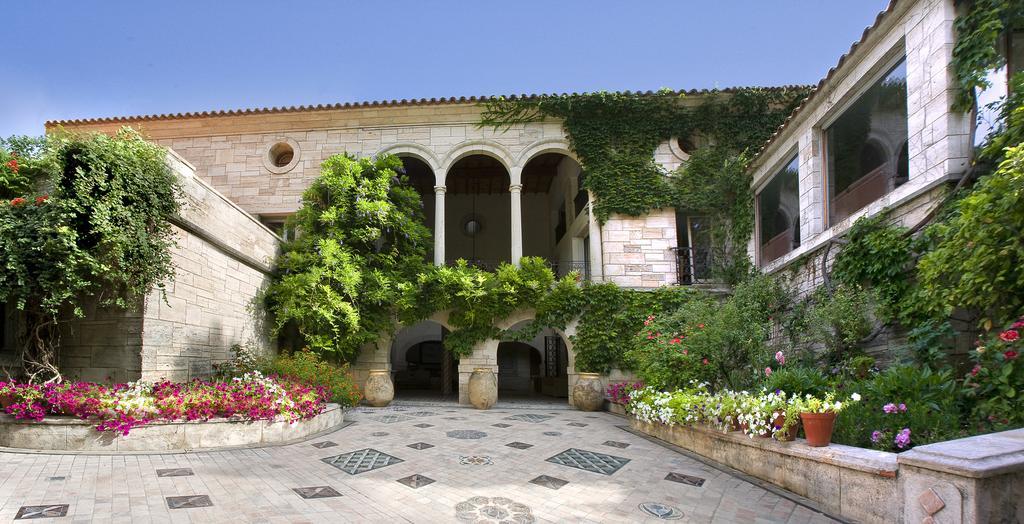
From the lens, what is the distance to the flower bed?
561 cm

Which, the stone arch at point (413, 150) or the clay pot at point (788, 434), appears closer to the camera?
the clay pot at point (788, 434)

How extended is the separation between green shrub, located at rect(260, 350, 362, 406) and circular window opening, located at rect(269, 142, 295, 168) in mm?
5536

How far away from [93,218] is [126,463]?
2744 millimetres

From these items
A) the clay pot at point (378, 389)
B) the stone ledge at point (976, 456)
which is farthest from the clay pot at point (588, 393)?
the stone ledge at point (976, 456)

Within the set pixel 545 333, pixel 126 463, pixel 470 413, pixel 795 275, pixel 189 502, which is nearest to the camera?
pixel 189 502

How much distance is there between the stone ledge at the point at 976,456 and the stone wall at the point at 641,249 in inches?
335

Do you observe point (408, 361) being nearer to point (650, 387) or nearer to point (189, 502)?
point (650, 387)

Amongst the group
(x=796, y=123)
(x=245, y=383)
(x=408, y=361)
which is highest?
(x=796, y=123)

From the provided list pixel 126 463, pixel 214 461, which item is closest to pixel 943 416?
pixel 214 461

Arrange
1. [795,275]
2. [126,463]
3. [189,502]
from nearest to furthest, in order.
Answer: [189,502]
[126,463]
[795,275]

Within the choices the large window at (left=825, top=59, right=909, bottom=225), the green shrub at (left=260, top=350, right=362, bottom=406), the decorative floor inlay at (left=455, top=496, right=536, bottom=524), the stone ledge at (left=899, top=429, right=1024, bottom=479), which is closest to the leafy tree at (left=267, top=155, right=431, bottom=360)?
the green shrub at (left=260, top=350, right=362, bottom=406)

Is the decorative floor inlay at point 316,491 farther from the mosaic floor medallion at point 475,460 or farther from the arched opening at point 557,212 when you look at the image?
the arched opening at point 557,212

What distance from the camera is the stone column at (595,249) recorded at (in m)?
11.9

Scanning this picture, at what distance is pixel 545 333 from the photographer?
16281mm
